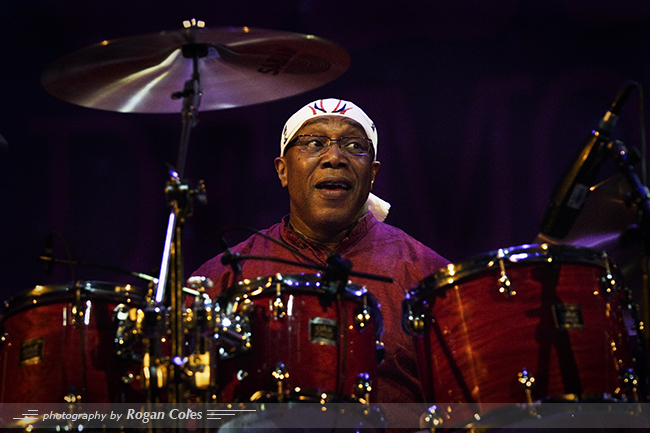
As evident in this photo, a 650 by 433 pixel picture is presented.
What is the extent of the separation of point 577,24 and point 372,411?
2.89 meters

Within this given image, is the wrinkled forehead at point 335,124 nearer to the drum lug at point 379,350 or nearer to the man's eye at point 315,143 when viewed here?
the man's eye at point 315,143

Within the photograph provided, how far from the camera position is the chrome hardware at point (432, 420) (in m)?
1.88

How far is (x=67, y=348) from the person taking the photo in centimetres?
196

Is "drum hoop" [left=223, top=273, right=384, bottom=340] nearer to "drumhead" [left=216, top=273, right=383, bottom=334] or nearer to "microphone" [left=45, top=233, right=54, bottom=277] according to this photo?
"drumhead" [left=216, top=273, right=383, bottom=334]

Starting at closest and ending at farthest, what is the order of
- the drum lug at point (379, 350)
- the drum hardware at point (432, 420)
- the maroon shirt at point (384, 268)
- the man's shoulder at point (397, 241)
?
the drum hardware at point (432, 420)
the drum lug at point (379, 350)
the maroon shirt at point (384, 268)
the man's shoulder at point (397, 241)

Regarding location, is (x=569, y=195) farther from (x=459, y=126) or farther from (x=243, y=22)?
(x=243, y=22)

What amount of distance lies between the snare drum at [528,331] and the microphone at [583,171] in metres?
0.17

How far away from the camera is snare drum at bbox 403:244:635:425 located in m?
1.83

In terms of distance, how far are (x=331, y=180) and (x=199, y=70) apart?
0.87 m

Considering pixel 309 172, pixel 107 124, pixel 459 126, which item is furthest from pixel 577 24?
pixel 107 124

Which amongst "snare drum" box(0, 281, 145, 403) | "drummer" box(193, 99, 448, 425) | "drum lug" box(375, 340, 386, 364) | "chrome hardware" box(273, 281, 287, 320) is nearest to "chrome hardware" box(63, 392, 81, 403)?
"snare drum" box(0, 281, 145, 403)

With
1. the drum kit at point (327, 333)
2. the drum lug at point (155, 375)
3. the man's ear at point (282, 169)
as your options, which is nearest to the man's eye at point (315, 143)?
the man's ear at point (282, 169)

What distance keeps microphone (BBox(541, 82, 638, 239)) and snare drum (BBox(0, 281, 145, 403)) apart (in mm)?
1266

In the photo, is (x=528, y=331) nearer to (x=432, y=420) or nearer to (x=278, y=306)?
(x=432, y=420)
